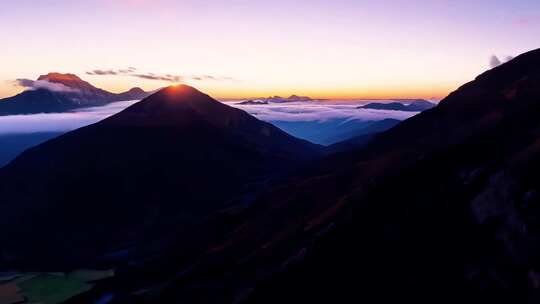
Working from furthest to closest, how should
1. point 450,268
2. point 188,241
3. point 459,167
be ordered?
point 188,241 → point 459,167 → point 450,268

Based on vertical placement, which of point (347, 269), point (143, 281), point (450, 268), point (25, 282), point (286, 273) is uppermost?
point (450, 268)

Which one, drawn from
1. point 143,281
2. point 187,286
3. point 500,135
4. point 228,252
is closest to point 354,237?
point 500,135

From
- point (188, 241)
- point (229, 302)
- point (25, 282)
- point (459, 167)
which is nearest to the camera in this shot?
point (459, 167)

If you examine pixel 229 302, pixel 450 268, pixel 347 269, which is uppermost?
pixel 450 268

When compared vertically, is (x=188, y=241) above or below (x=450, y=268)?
below

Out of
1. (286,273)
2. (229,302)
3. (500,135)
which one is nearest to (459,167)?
(500,135)

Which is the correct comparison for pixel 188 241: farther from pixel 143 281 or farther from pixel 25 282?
pixel 25 282

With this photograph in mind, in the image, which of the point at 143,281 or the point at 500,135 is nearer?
the point at 500,135

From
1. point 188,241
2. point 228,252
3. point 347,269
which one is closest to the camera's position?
point 347,269

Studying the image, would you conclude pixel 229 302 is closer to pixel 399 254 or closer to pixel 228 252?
pixel 399 254
